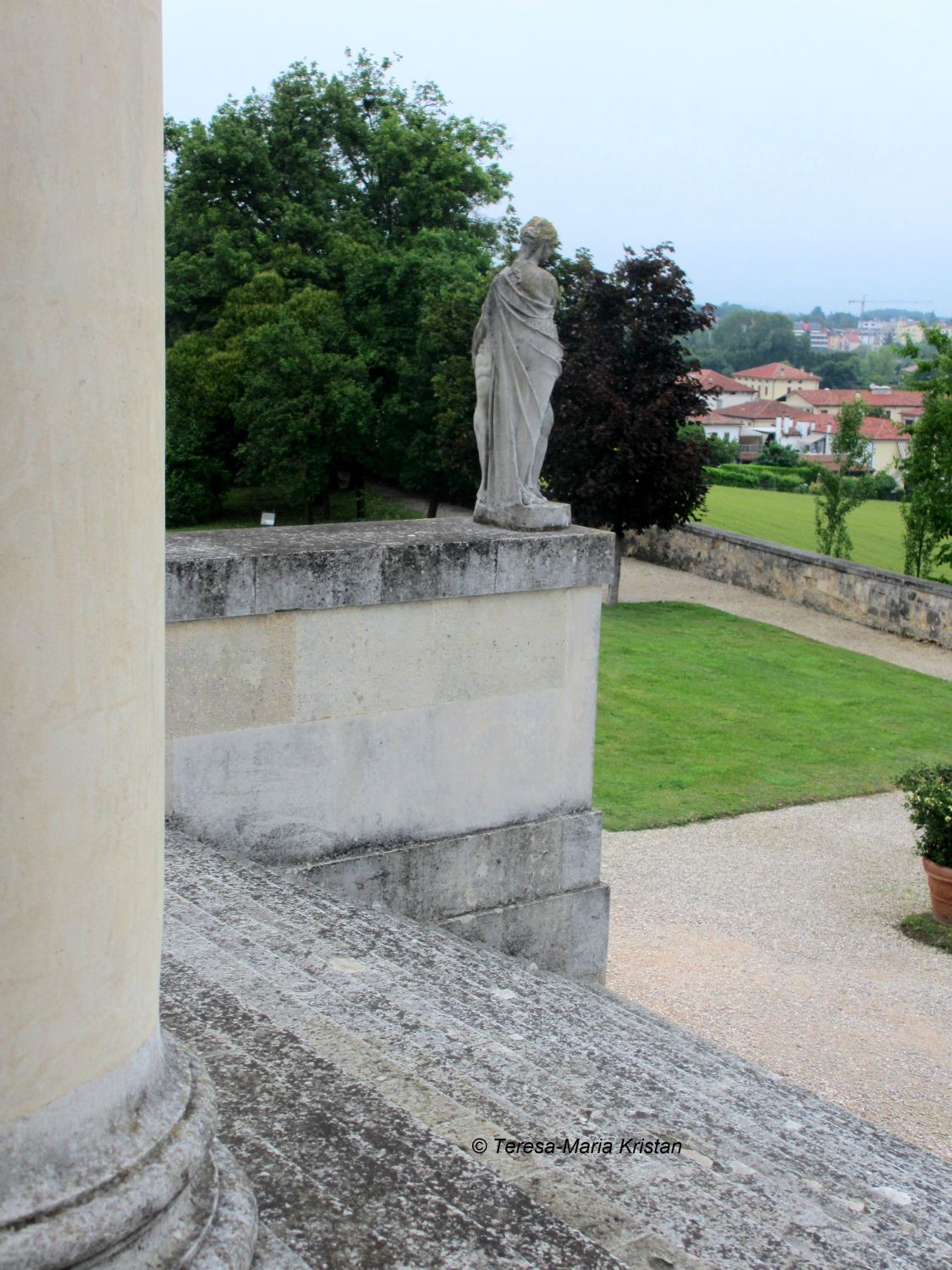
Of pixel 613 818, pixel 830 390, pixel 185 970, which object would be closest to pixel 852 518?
pixel 613 818

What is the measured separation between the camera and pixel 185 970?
4547mm

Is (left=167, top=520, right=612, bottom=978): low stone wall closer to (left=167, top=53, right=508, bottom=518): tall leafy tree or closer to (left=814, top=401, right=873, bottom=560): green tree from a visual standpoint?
(left=814, top=401, right=873, bottom=560): green tree

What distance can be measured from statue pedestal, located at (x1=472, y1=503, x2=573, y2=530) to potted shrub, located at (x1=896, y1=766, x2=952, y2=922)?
3658mm

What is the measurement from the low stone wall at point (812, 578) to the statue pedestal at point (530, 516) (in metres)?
13.0

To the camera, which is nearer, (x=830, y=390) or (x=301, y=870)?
(x=301, y=870)

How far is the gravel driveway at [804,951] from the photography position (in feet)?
23.5

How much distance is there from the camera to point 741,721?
1455 centimetres

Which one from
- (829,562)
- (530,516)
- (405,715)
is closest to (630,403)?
(829,562)

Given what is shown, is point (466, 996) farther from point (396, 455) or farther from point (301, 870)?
point (396, 455)

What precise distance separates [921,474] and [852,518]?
11.9 m

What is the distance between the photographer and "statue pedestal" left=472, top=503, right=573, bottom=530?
283 inches

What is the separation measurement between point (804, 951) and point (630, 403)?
12.7m

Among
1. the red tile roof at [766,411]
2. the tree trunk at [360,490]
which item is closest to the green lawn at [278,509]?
the tree trunk at [360,490]

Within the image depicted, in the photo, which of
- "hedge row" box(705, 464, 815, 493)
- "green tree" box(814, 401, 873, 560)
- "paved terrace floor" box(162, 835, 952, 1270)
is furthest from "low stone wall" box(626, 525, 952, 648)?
"hedge row" box(705, 464, 815, 493)
